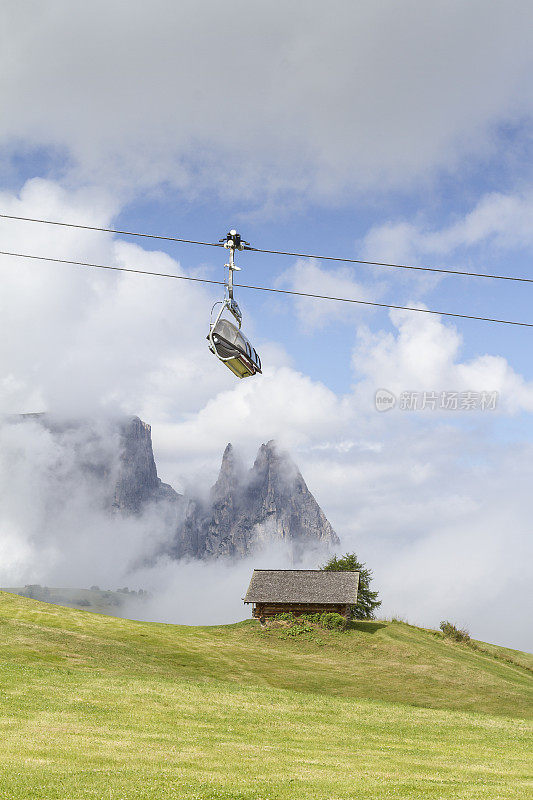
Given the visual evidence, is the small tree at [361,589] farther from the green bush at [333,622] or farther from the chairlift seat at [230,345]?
the chairlift seat at [230,345]

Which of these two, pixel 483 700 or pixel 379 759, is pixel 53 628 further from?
pixel 379 759

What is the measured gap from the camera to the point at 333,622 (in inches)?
2381

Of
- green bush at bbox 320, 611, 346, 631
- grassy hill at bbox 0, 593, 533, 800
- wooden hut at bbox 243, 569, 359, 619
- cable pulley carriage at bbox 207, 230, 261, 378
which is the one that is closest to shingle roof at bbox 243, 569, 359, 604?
wooden hut at bbox 243, 569, 359, 619

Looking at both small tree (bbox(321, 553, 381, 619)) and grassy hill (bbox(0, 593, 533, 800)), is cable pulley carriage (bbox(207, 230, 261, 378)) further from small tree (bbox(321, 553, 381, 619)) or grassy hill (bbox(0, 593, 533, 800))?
A: small tree (bbox(321, 553, 381, 619))

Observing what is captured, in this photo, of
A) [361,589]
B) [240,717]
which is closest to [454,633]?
[361,589]

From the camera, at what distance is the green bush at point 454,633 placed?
6694cm

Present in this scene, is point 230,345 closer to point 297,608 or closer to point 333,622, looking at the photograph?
point 333,622

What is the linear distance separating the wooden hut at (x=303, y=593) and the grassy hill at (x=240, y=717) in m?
4.13

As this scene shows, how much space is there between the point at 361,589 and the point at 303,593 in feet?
57.3

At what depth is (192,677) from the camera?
38.3m

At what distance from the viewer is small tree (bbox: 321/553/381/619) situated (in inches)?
3073

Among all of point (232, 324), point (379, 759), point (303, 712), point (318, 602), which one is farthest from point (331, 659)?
point (232, 324)

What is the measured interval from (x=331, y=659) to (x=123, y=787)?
41981 millimetres

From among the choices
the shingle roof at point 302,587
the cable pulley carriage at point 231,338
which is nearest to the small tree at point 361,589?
the shingle roof at point 302,587
